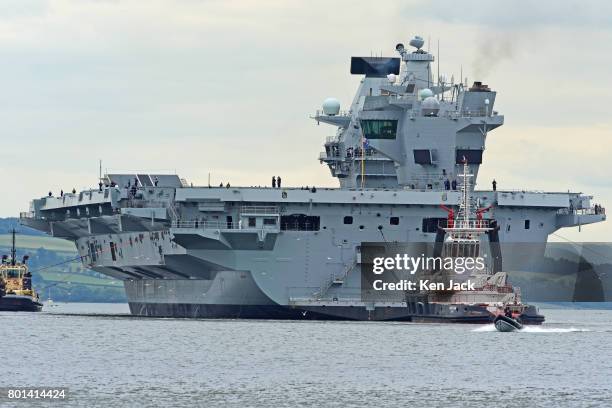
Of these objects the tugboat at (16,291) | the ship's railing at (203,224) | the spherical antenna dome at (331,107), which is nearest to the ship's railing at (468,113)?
the spherical antenna dome at (331,107)

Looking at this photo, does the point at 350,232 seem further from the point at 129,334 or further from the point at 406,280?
the point at 129,334

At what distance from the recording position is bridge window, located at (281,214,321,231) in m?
73.1

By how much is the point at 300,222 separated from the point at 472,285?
8.54 m

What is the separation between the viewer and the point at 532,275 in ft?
257

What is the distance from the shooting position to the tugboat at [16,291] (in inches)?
4395

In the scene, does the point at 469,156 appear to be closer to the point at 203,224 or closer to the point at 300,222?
the point at 300,222

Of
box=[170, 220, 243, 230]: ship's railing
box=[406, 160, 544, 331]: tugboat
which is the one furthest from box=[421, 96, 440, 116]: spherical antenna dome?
box=[170, 220, 243, 230]: ship's railing

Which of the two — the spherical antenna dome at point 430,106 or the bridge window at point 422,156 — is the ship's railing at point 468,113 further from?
the bridge window at point 422,156

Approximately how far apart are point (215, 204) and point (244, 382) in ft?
91.3

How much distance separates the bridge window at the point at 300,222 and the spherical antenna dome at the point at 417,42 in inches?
555

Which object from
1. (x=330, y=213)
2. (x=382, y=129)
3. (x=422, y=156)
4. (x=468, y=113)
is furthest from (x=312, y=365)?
(x=468, y=113)

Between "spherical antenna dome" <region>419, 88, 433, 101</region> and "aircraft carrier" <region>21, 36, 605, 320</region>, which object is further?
"spherical antenna dome" <region>419, 88, 433, 101</region>

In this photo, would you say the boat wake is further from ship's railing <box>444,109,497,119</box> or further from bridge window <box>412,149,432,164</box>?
ship's railing <box>444,109,497,119</box>

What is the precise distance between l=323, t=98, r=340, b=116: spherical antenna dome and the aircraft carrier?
0.23ft
